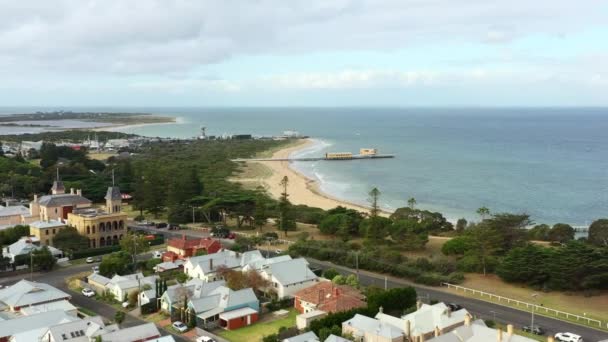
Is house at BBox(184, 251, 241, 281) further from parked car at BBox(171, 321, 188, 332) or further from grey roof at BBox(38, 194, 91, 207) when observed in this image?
grey roof at BBox(38, 194, 91, 207)

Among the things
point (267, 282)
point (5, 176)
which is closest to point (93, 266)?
point (267, 282)

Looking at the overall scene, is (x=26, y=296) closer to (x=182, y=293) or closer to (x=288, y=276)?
(x=182, y=293)

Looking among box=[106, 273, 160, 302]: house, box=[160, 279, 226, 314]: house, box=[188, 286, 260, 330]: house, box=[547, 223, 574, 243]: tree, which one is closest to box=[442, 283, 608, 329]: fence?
box=[188, 286, 260, 330]: house

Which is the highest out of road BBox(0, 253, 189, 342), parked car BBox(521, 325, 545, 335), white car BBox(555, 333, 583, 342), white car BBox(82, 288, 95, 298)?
white car BBox(555, 333, 583, 342)

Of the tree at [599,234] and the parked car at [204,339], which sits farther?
the tree at [599,234]

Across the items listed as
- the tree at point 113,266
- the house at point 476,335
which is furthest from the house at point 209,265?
the house at point 476,335

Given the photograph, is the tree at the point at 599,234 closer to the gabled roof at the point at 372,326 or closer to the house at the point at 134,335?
the gabled roof at the point at 372,326

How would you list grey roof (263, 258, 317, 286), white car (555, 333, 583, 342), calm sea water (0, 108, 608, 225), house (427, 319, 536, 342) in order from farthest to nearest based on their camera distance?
calm sea water (0, 108, 608, 225), grey roof (263, 258, 317, 286), white car (555, 333, 583, 342), house (427, 319, 536, 342)
